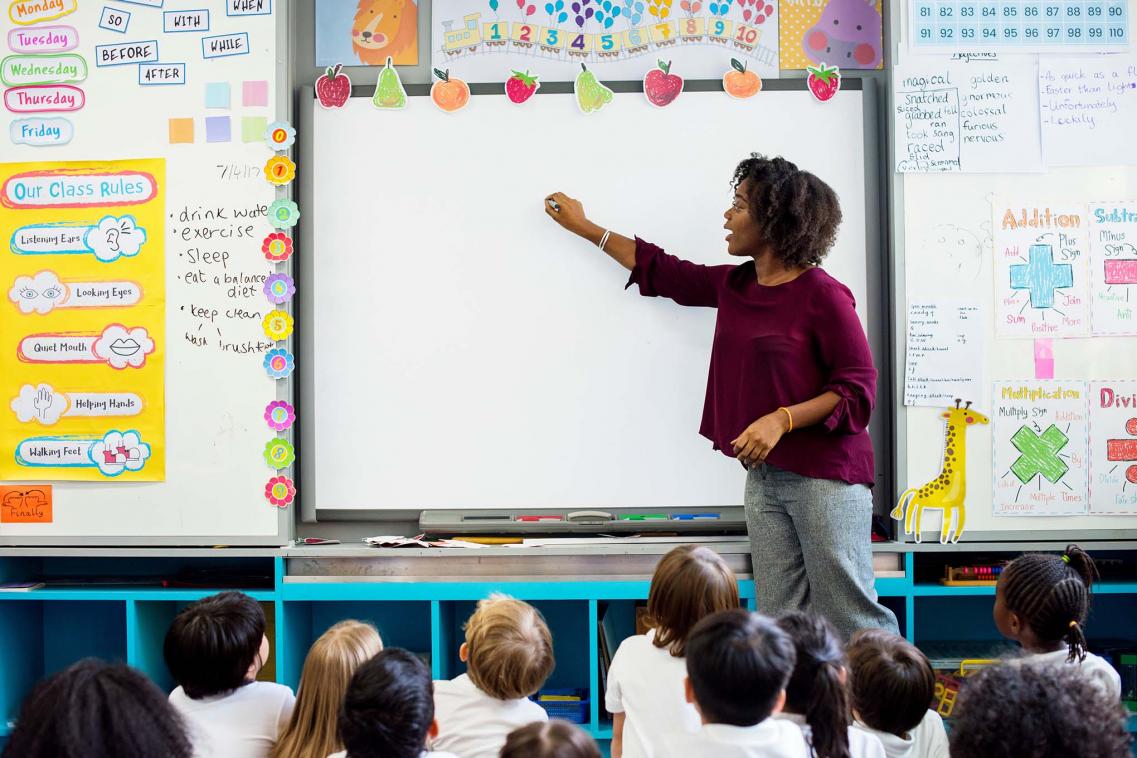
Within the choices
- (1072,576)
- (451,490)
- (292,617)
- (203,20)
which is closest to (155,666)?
(292,617)

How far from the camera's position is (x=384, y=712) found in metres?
1.39

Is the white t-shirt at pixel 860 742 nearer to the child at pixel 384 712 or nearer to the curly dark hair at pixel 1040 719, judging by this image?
the curly dark hair at pixel 1040 719

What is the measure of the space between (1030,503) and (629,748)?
1488mm

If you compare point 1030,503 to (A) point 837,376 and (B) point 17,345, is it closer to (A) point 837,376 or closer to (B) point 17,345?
(A) point 837,376

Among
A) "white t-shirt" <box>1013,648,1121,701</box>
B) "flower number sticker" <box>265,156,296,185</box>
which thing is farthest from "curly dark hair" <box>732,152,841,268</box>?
"flower number sticker" <box>265,156,296,185</box>

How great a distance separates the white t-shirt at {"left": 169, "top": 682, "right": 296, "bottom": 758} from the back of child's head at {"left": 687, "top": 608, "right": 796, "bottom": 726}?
2.85ft

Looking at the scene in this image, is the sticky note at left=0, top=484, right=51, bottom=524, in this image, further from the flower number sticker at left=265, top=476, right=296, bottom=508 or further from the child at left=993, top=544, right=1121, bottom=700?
the child at left=993, top=544, right=1121, bottom=700

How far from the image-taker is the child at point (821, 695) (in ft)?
4.99

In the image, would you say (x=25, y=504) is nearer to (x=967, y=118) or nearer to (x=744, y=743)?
(x=744, y=743)

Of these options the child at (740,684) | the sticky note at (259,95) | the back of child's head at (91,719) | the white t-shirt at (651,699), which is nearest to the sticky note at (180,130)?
the sticky note at (259,95)

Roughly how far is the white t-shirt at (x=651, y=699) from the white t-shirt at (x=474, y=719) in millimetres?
161

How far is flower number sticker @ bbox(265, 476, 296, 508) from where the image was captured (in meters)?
2.83

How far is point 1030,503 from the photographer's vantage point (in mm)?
2797

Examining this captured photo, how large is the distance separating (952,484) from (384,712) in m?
1.89
